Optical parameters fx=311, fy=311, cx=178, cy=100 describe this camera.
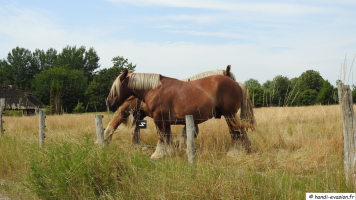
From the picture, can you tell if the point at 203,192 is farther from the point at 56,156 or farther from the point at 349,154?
the point at 56,156

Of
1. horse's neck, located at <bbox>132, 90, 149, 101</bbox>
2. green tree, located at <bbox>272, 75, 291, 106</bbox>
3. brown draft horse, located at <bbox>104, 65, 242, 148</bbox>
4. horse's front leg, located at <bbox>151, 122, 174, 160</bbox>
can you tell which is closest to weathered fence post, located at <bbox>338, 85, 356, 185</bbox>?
horse's front leg, located at <bbox>151, 122, 174, 160</bbox>

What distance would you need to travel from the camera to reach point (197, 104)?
5.94 m

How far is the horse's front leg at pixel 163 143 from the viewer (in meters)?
5.91

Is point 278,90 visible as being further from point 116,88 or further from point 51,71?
point 51,71

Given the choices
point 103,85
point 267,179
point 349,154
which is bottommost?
point 267,179

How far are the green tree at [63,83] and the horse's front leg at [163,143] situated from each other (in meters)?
44.7

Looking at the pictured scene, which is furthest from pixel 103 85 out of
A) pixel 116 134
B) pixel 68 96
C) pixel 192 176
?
pixel 192 176

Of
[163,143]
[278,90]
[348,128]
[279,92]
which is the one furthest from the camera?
[278,90]

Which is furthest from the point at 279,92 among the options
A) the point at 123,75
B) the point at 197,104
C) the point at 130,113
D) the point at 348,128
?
the point at 348,128

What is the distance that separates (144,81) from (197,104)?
4.21 ft

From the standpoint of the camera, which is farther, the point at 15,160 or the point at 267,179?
the point at 15,160

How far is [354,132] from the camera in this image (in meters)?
3.45

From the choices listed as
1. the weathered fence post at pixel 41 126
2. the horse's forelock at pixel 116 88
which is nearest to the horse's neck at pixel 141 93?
the horse's forelock at pixel 116 88

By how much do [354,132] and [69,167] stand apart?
355 centimetres
